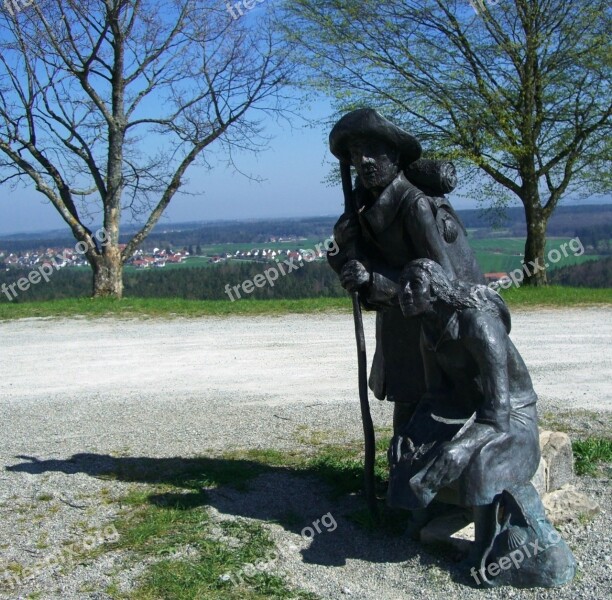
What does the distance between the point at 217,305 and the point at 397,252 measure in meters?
11.6

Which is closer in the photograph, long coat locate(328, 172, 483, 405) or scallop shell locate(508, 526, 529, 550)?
scallop shell locate(508, 526, 529, 550)

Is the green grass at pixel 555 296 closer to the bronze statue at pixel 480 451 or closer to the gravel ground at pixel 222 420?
the gravel ground at pixel 222 420

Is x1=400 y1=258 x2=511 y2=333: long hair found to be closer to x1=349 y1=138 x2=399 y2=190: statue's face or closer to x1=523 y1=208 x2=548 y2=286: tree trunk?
x1=349 y1=138 x2=399 y2=190: statue's face

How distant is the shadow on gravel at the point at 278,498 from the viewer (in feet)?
14.8

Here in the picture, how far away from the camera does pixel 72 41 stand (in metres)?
17.0

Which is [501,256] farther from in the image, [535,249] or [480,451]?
[480,451]

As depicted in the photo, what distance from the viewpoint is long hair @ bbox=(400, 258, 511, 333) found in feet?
13.3

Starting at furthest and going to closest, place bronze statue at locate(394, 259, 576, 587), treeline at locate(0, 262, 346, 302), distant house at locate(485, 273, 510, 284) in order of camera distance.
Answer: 1. treeline at locate(0, 262, 346, 302)
2. distant house at locate(485, 273, 510, 284)
3. bronze statue at locate(394, 259, 576, 587)

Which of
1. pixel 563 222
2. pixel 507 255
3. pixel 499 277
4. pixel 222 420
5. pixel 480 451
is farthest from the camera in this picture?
pixel 563 222

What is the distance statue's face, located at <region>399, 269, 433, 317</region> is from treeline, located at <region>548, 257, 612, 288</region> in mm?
15823

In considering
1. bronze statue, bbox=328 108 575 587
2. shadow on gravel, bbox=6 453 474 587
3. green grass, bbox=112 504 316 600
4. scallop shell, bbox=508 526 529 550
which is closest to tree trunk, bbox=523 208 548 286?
shadow on gravel, bbox=6 453 474 587

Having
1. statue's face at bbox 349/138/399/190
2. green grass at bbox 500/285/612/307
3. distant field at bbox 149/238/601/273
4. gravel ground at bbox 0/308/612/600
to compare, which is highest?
statue's face at bbox 349/138/399/190

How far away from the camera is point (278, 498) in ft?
17.5

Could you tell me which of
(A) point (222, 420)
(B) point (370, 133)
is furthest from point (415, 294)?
(A) point (222, 420)
